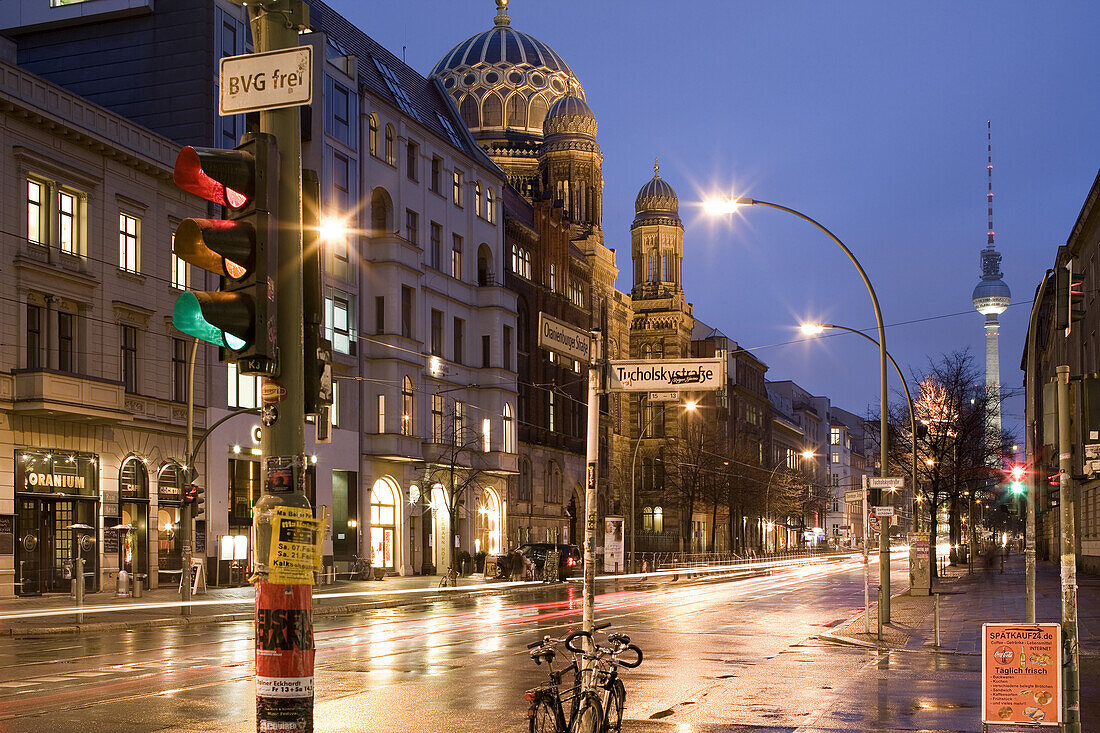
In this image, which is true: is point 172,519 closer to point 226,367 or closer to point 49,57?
point 226,367

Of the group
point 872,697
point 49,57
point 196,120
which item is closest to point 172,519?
point 196,120

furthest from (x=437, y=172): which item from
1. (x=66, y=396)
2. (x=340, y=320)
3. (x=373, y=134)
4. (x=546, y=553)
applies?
(x=66, y=396)

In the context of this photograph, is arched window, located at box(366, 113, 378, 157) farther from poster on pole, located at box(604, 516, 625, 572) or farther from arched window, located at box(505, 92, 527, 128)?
arched window, located at box(505, 92, 527, 128)

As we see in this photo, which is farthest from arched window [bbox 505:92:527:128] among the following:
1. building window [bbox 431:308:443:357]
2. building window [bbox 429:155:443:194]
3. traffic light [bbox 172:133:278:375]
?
traffic light [bbox 172:133:278:375]

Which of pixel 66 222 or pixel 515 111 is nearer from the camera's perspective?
pixel 66 222

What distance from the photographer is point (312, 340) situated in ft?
24.7

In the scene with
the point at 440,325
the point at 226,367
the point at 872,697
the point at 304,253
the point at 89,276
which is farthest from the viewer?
the point at 440,325

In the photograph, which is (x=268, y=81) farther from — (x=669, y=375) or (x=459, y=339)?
(x=459, y=339)

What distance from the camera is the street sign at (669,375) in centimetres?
1212

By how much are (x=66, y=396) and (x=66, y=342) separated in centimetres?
257

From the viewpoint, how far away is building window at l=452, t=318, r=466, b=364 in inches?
2573

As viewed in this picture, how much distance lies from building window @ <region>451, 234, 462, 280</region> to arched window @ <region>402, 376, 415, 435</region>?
8.31m

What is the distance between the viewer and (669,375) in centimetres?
1233

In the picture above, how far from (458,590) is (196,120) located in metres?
20.1
